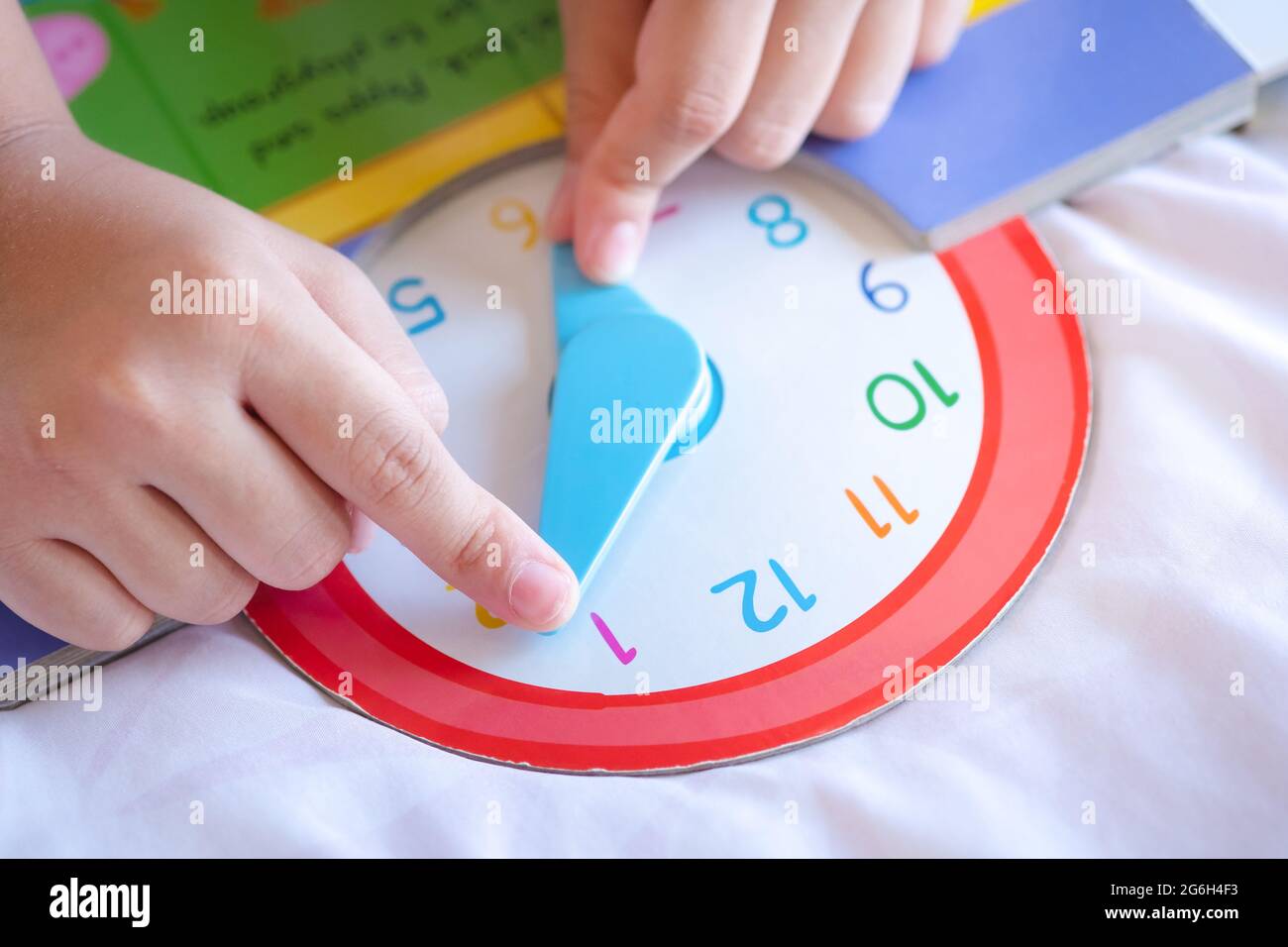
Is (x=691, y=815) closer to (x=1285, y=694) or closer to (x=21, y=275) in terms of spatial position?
(x=1285, y=694)

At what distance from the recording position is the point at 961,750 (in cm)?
53

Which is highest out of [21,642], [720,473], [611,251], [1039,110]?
[1039,110]

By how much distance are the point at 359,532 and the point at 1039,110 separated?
515 millimetres

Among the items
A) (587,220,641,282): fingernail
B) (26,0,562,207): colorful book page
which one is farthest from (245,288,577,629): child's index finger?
(26,0,562,207): colorful book page

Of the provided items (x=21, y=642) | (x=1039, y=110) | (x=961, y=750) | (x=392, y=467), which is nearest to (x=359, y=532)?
(x=392, y=467)

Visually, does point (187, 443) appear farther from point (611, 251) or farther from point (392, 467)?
point (611, 251)

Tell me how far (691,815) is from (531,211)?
0.42 metres

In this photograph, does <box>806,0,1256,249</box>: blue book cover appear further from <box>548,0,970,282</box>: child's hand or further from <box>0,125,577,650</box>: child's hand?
<box>0,125,577,650</box>: child's hand

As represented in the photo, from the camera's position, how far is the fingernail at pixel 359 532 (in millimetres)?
594

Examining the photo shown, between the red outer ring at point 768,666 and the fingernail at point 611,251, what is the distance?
236 millimetres

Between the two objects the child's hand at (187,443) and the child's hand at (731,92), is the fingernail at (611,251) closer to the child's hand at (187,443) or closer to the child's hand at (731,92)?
the child's hand at (731,92)

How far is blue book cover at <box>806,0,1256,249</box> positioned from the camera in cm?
71

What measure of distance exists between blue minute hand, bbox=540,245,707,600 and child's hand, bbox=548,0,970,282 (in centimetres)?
4
